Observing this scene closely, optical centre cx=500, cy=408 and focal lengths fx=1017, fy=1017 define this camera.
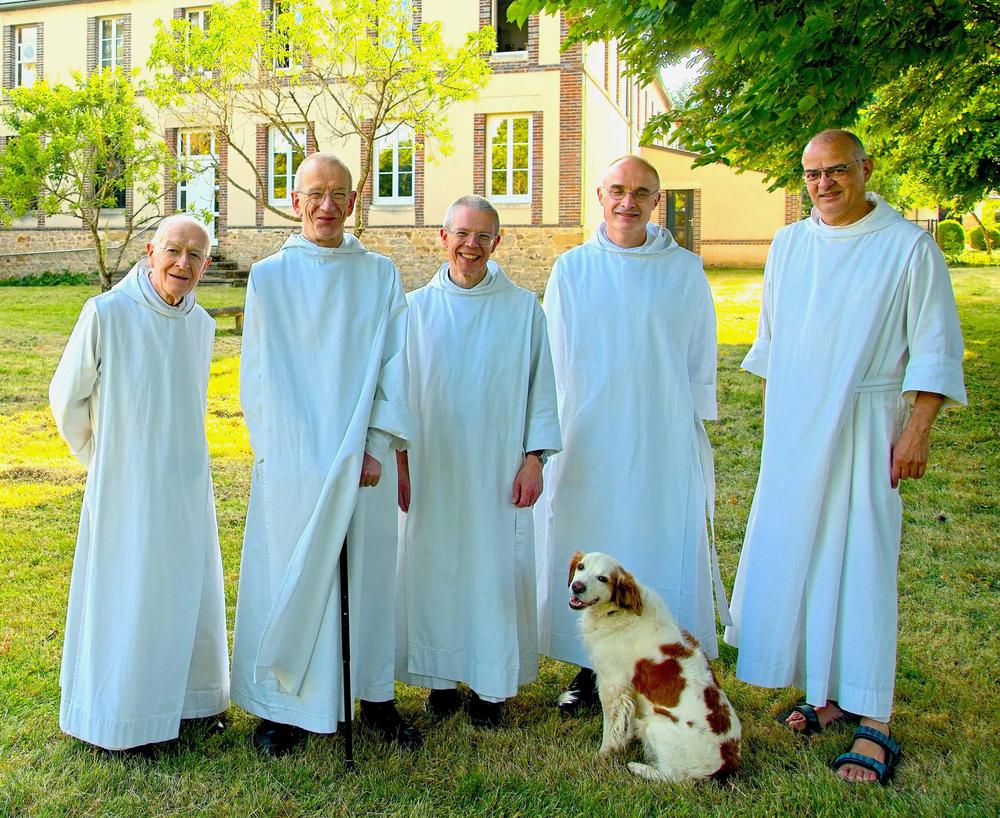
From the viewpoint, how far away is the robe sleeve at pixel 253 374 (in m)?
4.10

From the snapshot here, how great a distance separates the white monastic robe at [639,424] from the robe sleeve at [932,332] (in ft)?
3.13

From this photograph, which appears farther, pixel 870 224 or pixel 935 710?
pixel 935 710

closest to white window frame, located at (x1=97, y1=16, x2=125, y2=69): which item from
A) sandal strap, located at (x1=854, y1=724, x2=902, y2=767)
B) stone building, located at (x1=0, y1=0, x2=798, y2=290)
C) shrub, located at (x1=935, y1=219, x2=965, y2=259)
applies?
stone building, located at (x1=0, y1=0, x2=798, y2=290)

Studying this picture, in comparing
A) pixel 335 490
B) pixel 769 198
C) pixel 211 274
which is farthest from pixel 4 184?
pixel 769 198

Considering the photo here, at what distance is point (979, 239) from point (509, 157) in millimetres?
20718

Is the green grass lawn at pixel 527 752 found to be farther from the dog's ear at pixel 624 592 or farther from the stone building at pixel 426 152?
the stone building at pixel 426 152

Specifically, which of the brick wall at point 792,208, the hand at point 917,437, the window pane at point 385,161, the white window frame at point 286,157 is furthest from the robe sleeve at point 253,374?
the brick wall at point 792,208

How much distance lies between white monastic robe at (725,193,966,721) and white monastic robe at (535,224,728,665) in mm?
416

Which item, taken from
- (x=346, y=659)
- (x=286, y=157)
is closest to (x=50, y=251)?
(x=286, y=157)

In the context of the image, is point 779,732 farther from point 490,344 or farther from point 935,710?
point 490,344

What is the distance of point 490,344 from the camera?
4406 mm

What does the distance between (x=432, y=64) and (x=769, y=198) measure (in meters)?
16.4

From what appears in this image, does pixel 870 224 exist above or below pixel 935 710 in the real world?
above

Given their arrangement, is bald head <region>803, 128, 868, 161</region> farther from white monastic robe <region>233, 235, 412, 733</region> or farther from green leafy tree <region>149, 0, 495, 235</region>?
green leafy tree <region>149, 0, 495, 235</region>
